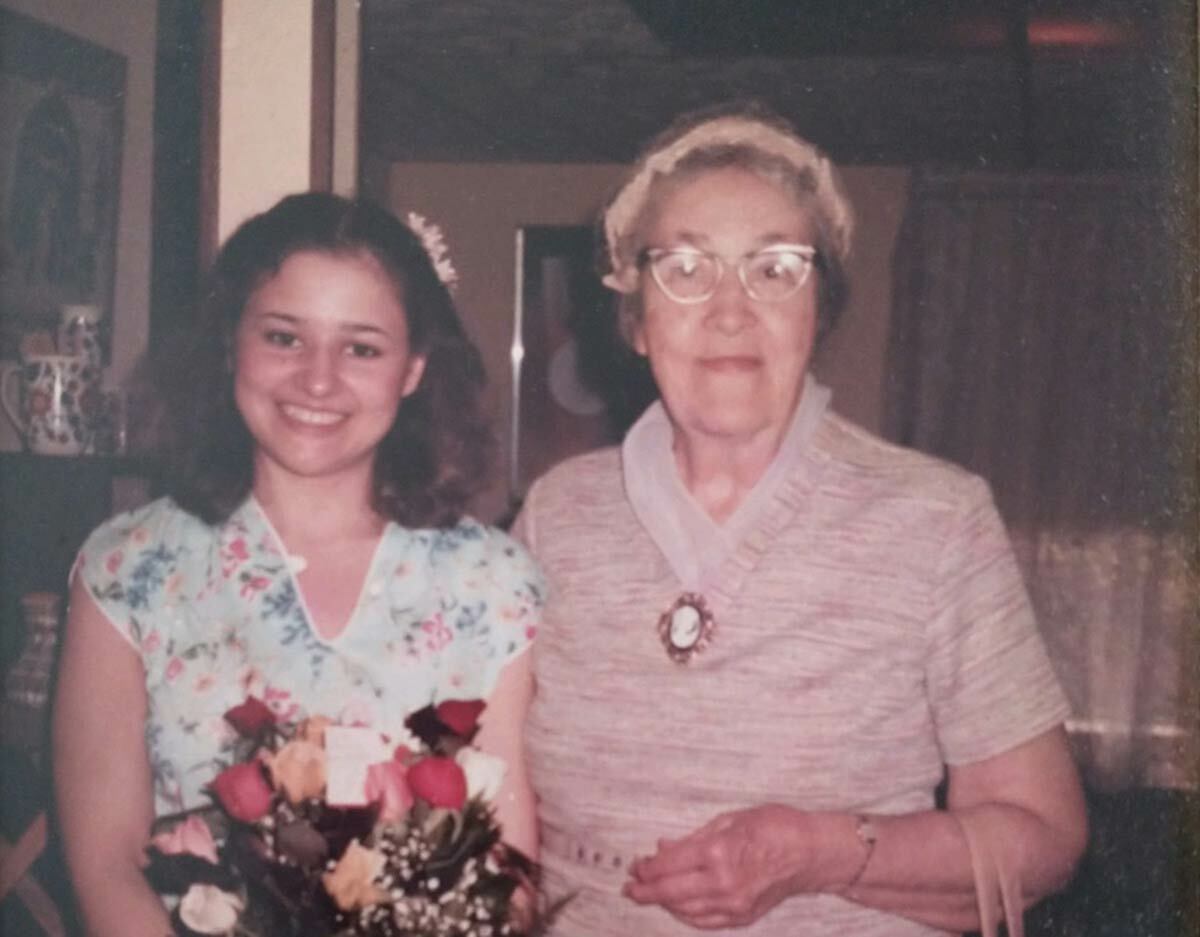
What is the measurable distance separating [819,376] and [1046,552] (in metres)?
0.72

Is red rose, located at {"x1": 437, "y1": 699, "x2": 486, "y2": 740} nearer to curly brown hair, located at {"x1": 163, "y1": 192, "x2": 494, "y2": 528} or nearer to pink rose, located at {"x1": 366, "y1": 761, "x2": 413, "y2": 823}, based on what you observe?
pink rose, located at {"x1": 366, "y1": 761, "x2": 413, "y2": 823}

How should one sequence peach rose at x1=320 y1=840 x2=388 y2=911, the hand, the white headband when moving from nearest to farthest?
1. peach rose at x1=320 y1=840 x2=388 y2=911
2. the hand
3. the white headband

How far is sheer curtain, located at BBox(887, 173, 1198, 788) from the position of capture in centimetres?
105

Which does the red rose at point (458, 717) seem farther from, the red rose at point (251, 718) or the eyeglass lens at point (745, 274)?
the eyeglass lens at point (745, 274)

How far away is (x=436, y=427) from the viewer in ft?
3.78

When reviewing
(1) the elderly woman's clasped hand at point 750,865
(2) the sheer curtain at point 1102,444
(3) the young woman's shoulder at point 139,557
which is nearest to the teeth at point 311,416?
(3) the young woman's shoulder at point 139,557

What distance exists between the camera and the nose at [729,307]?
3.53 feet

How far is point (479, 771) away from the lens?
0.89m

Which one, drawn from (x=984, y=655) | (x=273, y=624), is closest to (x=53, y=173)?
(x=273, y=624)

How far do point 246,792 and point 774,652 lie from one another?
1.45 ft

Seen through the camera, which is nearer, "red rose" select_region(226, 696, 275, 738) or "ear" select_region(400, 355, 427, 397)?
"red rose" select_region(226, 696, 275, 738)

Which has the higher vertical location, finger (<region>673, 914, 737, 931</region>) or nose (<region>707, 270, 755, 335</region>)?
nose (<region>707, 270, 755, 335</region>)

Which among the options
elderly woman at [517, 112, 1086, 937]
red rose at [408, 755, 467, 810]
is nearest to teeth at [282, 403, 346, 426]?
elderly woman at [517, 112, 1086, 937]

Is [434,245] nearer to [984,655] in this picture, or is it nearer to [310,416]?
[310,416]
